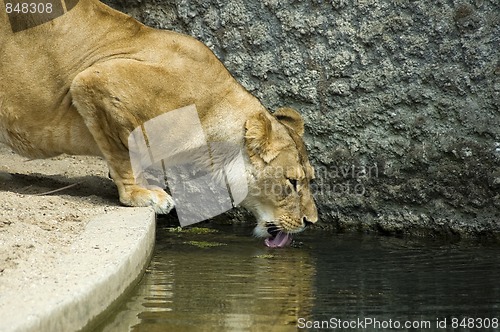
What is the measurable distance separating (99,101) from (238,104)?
100cm

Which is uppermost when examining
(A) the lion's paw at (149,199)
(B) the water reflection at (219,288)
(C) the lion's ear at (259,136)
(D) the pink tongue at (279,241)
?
(C) the lion's ear at (259,136)

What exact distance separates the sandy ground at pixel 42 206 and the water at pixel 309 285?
1.64 ft

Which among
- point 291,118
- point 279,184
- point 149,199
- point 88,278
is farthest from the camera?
point 291,118

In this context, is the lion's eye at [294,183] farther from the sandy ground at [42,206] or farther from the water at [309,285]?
the sandy ground at [42,206]

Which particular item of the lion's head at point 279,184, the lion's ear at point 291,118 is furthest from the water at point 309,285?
the lion's ear at point 291,118

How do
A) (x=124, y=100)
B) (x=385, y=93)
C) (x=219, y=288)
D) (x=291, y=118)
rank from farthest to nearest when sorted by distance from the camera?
1. (x=385, y=93)
2. (x=291, y=118)
3. (x=124, y=100)
4. (x=219, y=288)

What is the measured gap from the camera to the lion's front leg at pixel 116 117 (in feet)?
22.0

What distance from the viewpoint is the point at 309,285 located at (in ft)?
18.4

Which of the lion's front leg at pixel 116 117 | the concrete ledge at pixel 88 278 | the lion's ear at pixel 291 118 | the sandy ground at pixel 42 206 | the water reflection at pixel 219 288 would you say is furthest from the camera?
the lion's ear at pixel 291 118

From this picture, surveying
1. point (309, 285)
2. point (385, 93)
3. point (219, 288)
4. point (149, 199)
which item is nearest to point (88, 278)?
point (219, 288)

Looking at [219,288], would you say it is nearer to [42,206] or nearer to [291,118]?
[42,206]

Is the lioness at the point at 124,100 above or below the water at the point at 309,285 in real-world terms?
above

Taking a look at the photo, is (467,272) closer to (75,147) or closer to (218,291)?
(218,291)

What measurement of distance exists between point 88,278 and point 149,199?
234 centimetres
